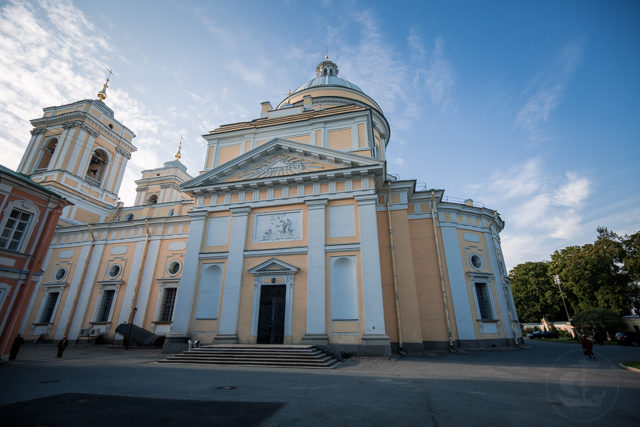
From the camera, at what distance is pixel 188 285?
52.0ft

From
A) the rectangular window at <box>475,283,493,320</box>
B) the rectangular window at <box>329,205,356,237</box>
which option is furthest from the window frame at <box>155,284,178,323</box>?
the rectangular window at <box>475,283,493,320</box>

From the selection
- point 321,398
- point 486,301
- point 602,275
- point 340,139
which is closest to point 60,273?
point 340,139

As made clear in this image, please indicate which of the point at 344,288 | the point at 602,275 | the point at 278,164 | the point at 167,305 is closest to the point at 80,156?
the point at 167,305

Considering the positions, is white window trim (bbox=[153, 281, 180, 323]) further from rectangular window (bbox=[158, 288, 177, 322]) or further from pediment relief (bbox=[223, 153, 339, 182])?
pediment relief (bbox=[223, 153, 339, 182])

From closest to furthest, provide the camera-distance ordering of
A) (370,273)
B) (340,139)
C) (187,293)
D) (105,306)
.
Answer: (370,273) → (187,293) → (340,139) → (105,306)

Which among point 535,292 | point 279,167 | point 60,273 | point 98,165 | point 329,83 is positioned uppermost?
point 329,83

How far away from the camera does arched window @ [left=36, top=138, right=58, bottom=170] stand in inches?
1168

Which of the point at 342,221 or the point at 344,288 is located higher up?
the point at 342,221

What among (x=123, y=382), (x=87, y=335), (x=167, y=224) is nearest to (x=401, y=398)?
(x=123, y=382)

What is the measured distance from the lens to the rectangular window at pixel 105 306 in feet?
73.6

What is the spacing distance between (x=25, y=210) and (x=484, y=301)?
935 inches

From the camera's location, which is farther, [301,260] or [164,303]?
[164,303]

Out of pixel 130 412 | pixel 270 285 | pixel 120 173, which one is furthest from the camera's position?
pixel 120 173

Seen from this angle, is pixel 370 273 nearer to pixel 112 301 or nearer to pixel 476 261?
pixel 476 261
